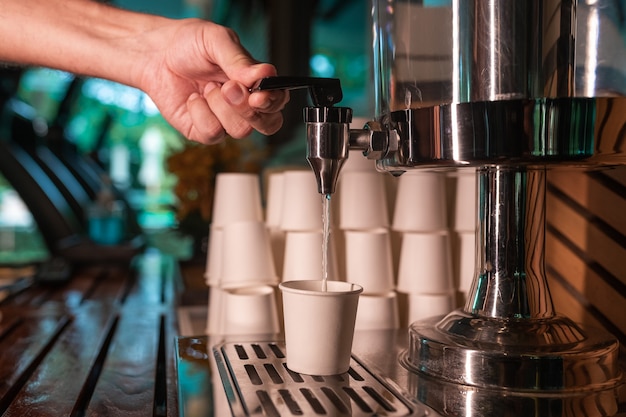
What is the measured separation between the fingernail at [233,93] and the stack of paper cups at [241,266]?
0.98 ft

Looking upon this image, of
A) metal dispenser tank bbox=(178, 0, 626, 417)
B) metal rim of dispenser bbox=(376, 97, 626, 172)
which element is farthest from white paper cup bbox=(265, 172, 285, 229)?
metal rim of dispenser bbox=(376, 97, 626, 172)

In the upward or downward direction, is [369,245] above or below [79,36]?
below

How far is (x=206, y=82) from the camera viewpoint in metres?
1.00

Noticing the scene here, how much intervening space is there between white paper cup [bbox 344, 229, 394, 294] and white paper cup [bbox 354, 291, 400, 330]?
0.03m

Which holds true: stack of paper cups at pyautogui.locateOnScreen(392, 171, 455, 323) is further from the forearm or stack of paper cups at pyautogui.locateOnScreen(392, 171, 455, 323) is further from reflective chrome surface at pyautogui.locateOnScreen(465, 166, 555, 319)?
the forearm

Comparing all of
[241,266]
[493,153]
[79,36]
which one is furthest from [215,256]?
[493,153]

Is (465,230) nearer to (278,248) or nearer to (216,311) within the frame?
(278,248)

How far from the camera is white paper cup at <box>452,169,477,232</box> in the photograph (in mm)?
1080

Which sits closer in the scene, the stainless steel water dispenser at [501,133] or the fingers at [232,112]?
the stainless steel water dispenser at [501,133]

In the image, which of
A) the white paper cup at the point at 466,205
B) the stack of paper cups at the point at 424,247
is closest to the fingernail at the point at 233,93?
the stack of paper cups at the point at 424,247

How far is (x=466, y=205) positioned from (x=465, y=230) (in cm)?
4

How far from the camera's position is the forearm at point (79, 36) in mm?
1012

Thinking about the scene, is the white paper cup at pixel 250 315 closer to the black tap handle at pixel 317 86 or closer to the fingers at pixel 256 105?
the fingers at pixel 256 105

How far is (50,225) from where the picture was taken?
281 cm
